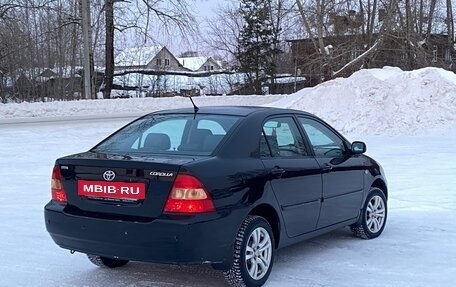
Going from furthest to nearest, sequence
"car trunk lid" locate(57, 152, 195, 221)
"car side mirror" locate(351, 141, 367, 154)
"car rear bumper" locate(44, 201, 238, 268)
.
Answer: "car side mirror" locate(351, 141, 367, 154) → "car trunk lid" locate(57, 152, 195, 221) → "car rear bumper" locate(44, 201, 238, 268)

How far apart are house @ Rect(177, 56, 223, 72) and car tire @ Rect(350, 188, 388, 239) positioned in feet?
145

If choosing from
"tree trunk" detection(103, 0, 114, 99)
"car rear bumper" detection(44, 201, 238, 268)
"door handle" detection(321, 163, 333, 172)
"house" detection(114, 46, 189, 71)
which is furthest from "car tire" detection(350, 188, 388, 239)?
"house" detection(114, 46, 189, 71)

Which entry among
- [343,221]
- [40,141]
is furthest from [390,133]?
[343,221]

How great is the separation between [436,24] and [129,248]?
1738 inches

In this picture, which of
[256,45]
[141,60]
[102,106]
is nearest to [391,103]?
[102,106]

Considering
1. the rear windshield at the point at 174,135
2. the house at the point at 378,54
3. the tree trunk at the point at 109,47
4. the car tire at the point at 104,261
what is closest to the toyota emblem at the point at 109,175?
the rear windshield at the point at 174,135

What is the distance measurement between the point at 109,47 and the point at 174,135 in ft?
Result: 114

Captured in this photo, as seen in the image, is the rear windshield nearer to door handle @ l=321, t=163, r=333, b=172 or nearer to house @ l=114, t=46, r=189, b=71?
door handle @ l=321, t=163, r=333, b=172

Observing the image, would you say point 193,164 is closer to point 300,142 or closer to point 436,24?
point 300,142

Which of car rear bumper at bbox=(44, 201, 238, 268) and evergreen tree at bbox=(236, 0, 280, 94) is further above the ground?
evergreen tree at bbox=(236, 0, 280, 94)

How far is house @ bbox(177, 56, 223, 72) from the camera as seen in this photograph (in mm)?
54588

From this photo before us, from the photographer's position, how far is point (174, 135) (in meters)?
5.87

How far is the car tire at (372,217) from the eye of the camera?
23.4 feet

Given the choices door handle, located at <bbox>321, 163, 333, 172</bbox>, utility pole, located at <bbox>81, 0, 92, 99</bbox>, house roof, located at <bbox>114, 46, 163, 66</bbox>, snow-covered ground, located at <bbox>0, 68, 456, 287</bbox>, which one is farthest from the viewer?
house roof, located at <bbox>114, 46, 163, 66</bbox>
